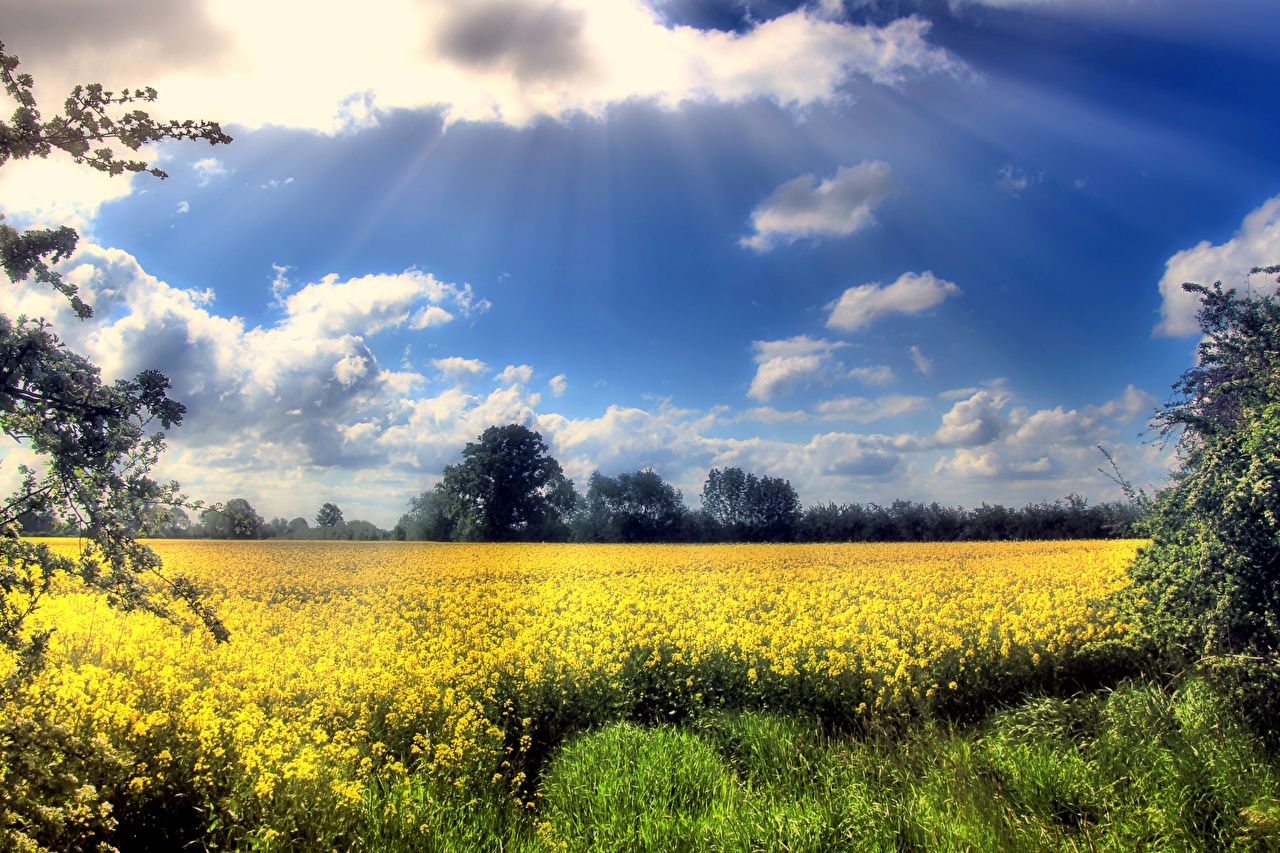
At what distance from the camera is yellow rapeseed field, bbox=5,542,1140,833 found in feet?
21.2

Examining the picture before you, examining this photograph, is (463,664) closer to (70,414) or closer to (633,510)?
(70,414)

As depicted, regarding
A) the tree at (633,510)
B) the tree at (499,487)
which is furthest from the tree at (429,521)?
the tree at (633,510)

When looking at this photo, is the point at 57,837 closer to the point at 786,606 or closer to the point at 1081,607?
the point at 786,606

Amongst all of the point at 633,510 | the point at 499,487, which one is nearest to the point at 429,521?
the point at 499,487

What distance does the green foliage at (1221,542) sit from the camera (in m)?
7.70

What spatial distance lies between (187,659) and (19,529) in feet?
14.6

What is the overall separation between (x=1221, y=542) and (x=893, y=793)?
14.4 feet

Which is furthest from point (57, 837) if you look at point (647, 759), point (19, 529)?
point (647, 759)

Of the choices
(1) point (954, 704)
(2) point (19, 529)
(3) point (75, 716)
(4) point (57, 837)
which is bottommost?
(1) point (954, 704)

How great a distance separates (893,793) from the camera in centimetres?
733

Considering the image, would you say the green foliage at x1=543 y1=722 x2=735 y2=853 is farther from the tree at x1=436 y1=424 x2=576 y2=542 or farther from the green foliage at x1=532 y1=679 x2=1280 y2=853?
the tree at x1=436 y1=424 x2=576 y2=542

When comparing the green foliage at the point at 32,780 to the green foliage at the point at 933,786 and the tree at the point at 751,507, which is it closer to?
the green foliage at the point at 933,786

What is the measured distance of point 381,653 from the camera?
9.00 m

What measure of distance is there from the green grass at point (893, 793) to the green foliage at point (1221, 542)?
0.76 metres
